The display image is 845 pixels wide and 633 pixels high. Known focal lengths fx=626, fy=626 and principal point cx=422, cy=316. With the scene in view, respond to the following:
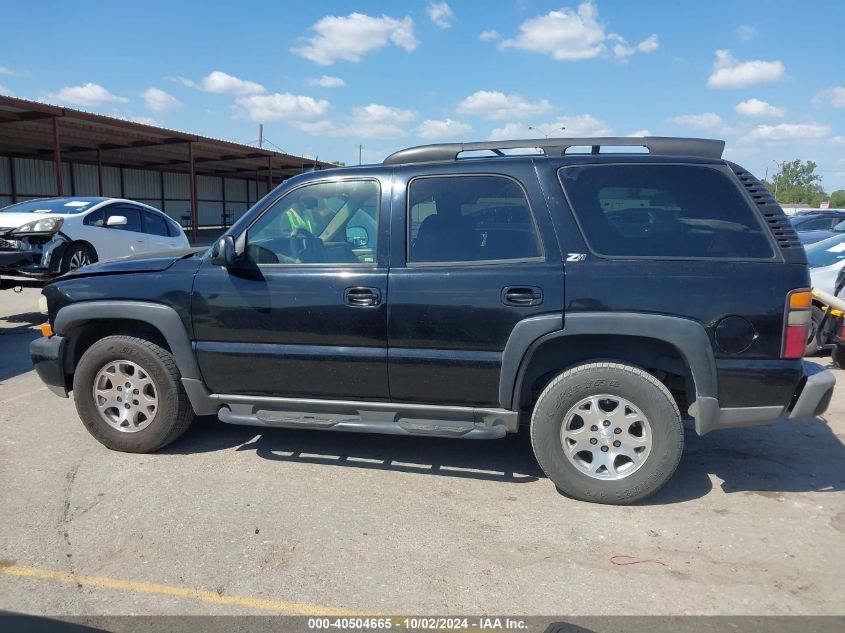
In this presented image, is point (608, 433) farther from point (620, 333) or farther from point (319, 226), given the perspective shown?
point (319, 226)

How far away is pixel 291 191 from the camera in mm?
4109

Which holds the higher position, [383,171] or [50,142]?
[50,142]

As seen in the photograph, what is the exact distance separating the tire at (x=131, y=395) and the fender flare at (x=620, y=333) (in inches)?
88.8

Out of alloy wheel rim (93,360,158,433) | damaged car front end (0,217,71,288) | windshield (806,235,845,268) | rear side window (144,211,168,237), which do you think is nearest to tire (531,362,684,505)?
alloy wheel rim (93,360,158,433)

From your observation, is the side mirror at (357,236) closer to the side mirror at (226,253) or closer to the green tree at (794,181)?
the side mirror at (226,253)

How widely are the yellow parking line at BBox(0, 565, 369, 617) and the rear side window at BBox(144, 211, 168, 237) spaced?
9061mm

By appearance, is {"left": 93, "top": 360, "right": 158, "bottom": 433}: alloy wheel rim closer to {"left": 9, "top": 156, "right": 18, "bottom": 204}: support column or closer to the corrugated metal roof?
the corrugated metal roof

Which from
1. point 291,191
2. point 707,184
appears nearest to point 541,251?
point 707,184

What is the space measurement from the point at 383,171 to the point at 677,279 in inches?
74.8

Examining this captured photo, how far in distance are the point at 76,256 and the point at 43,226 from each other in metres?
0.61

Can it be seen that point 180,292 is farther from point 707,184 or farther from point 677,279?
point 707,184

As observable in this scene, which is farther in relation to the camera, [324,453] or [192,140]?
[192,140]

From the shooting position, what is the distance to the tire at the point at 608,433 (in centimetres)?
356

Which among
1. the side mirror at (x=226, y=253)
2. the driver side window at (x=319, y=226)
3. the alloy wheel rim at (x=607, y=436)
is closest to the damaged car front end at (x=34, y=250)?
the side mirror at (x=226, y=253)
